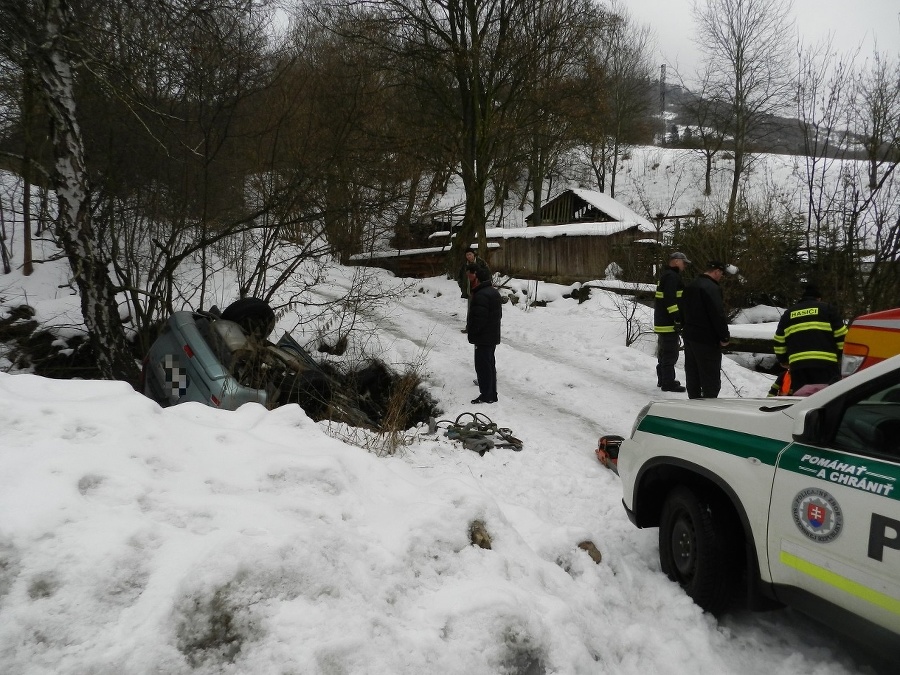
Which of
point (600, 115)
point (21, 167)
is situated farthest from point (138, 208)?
point (600, 115)

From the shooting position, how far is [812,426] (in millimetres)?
2502

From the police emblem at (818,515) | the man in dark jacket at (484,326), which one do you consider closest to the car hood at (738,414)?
the police emblem at (818,515)

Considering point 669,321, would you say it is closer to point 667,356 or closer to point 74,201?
point 667,356

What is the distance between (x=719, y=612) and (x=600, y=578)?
2.26 feet

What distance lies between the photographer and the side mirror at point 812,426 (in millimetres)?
2500

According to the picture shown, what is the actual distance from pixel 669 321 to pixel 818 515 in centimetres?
641

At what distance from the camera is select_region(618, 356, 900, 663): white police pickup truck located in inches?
89.2

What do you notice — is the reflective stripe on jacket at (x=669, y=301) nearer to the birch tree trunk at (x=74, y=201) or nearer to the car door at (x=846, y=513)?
the car door at (x=846, y=513)

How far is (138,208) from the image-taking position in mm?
9641

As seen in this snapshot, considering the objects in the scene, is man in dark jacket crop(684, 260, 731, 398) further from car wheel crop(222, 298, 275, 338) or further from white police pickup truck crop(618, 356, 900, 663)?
car wheel crop(222, 298, 275, 338)

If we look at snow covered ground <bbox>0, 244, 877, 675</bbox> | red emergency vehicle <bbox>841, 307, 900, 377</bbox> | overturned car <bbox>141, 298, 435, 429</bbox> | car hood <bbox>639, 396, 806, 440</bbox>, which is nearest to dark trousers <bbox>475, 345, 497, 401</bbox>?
overturned car <bbox>141, 298, 435, 429</bbox>

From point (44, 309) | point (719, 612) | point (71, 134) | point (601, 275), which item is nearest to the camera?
point (719, 612)

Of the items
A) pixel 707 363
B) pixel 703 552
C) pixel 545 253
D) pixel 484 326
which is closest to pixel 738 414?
pixel 703 552

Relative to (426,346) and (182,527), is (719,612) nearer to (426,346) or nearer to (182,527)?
(182,527)
